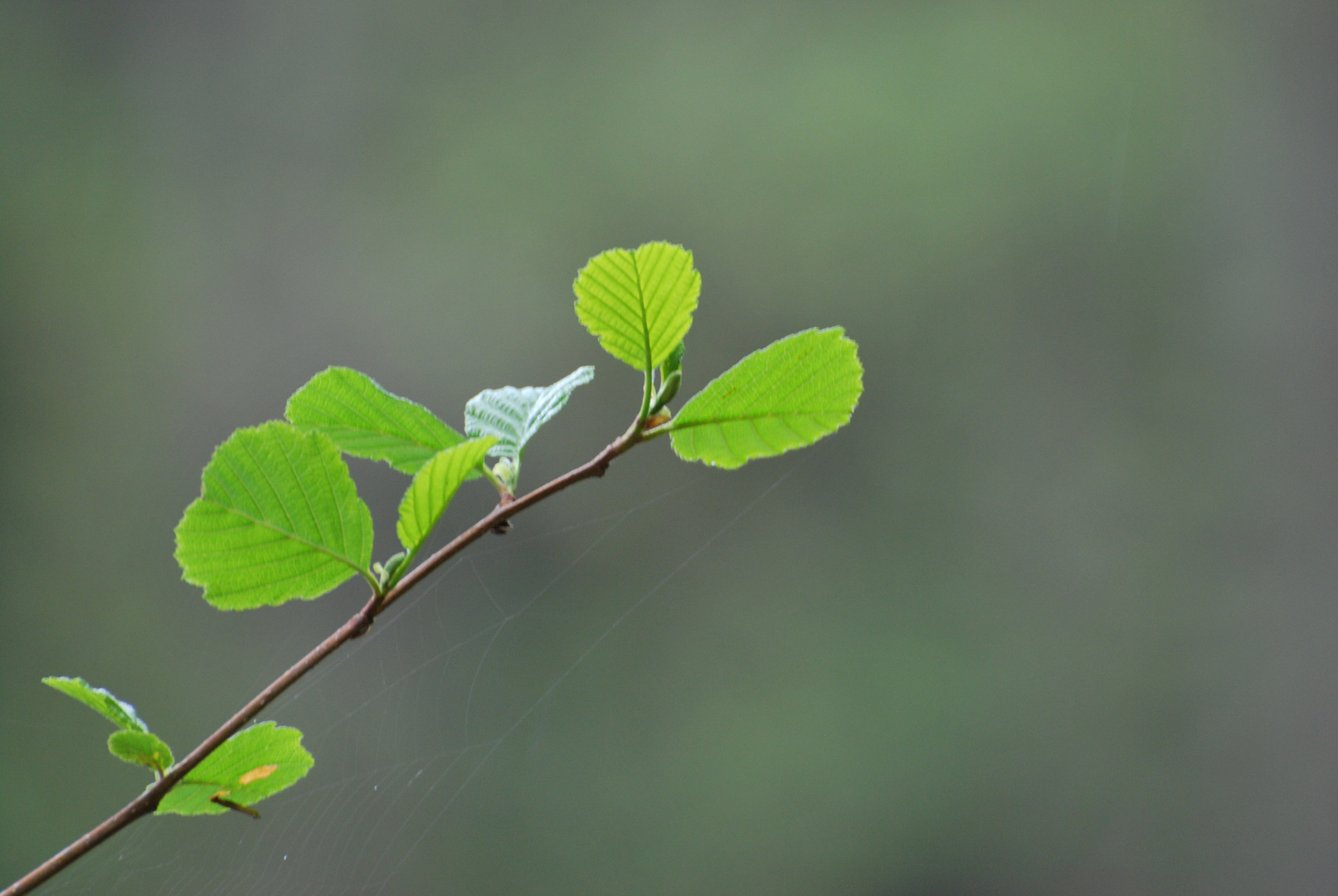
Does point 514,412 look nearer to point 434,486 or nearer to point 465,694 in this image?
point 434,486

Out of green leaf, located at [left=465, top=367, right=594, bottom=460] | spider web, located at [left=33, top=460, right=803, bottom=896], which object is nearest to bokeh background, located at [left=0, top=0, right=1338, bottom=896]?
spider web, located at [left=33, top=460, right=803, bottom=896]

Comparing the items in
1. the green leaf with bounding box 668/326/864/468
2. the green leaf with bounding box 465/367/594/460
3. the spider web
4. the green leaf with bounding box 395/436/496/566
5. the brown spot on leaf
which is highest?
the green leaf with bounding box 395/436/496/566

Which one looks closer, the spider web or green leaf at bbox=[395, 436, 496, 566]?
green leaf at bbox=[395, 436, 496, 566]

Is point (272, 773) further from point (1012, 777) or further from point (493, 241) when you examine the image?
point (1012, 777)

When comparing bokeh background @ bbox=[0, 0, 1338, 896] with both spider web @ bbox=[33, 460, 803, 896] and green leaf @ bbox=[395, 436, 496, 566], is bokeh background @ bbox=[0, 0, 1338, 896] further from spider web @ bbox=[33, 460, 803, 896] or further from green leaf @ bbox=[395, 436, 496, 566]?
green leaf @ bbox=[395, 436, 496, 566]

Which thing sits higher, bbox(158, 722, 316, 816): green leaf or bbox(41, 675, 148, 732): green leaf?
bbox(41, 675, 148, 732): green leaf

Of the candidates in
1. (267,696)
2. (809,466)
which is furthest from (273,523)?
(809,466)

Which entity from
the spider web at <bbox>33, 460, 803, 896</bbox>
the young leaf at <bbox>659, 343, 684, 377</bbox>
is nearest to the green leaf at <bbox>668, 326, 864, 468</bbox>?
the young leaf at <bbox>659, 343, 684, 377</bbox>
